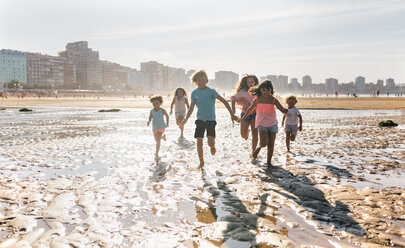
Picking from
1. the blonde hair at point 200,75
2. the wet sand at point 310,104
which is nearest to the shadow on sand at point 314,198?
the blonde hair at point 200,75

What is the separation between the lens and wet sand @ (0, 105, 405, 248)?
3.41 m

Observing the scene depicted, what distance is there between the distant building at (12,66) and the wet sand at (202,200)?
21820cm

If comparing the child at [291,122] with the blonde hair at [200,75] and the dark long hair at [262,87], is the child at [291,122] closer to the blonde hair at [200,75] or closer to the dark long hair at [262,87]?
the dark long hair at [262,87]

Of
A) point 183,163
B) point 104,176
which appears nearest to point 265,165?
point 183,163

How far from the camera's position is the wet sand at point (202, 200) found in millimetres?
3410

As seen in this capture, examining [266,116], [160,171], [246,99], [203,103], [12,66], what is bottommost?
Answer: [160,171]

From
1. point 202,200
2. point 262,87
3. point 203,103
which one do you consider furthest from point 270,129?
point 202,200

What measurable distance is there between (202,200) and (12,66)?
225m

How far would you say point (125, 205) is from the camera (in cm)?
446

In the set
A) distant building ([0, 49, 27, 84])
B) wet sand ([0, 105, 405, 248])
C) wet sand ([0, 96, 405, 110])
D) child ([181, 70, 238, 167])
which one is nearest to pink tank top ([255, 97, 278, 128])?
child ([181, 70, 238, 167])

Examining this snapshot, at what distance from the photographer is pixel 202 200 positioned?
15.4 feet

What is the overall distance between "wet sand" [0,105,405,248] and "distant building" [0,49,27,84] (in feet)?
716

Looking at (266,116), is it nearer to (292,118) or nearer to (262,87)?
(262,87)

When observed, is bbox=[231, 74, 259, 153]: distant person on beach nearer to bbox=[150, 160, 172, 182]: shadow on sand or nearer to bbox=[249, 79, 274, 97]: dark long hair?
bbox=[249, 79, 274, 97]: dark long hair
